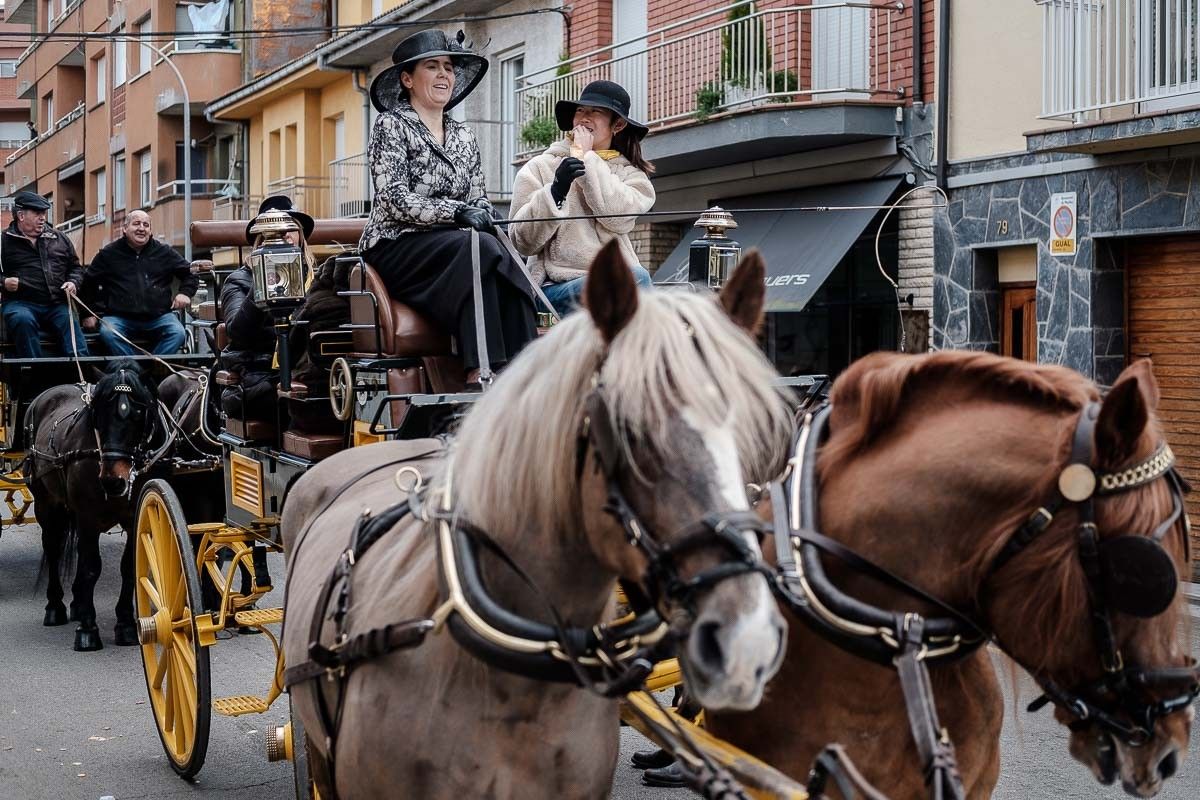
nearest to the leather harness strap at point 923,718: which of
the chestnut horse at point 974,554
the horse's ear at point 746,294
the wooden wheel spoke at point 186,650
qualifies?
the chestnut horse at point 974,554

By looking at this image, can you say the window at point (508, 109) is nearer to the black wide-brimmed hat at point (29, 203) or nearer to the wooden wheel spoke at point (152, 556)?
the black wide-brimmed hat at point (29, 203)

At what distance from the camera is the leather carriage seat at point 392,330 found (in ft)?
17.9

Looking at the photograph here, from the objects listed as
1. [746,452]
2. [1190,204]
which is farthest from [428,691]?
[1190,204]

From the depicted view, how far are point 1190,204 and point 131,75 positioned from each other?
31.4 meters

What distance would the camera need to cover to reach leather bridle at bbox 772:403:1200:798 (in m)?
2.85

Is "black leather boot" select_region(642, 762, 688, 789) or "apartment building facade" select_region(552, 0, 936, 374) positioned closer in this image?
"black leather boot" select_region(642, 762, 688, 789)

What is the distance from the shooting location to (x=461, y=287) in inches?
209

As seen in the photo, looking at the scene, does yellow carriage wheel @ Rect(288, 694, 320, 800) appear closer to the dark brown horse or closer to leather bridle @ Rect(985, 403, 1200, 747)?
leather bridle @ Rect(985, 403, 1200, 747)

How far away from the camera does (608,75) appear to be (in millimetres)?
17750

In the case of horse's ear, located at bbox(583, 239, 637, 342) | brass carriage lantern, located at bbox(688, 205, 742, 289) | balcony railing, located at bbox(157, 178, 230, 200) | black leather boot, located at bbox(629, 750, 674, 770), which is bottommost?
black leather boot, located at bbox(629, 750, 674, 770)

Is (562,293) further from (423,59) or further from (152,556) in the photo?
(152,556)

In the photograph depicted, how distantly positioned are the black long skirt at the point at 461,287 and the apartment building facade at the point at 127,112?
72.7ft

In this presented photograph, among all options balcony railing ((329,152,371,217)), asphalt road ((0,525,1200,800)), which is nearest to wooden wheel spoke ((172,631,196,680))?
asphalt road ((0,525,1200,800))

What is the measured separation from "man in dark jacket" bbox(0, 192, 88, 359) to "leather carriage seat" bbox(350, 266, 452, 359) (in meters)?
6.35
